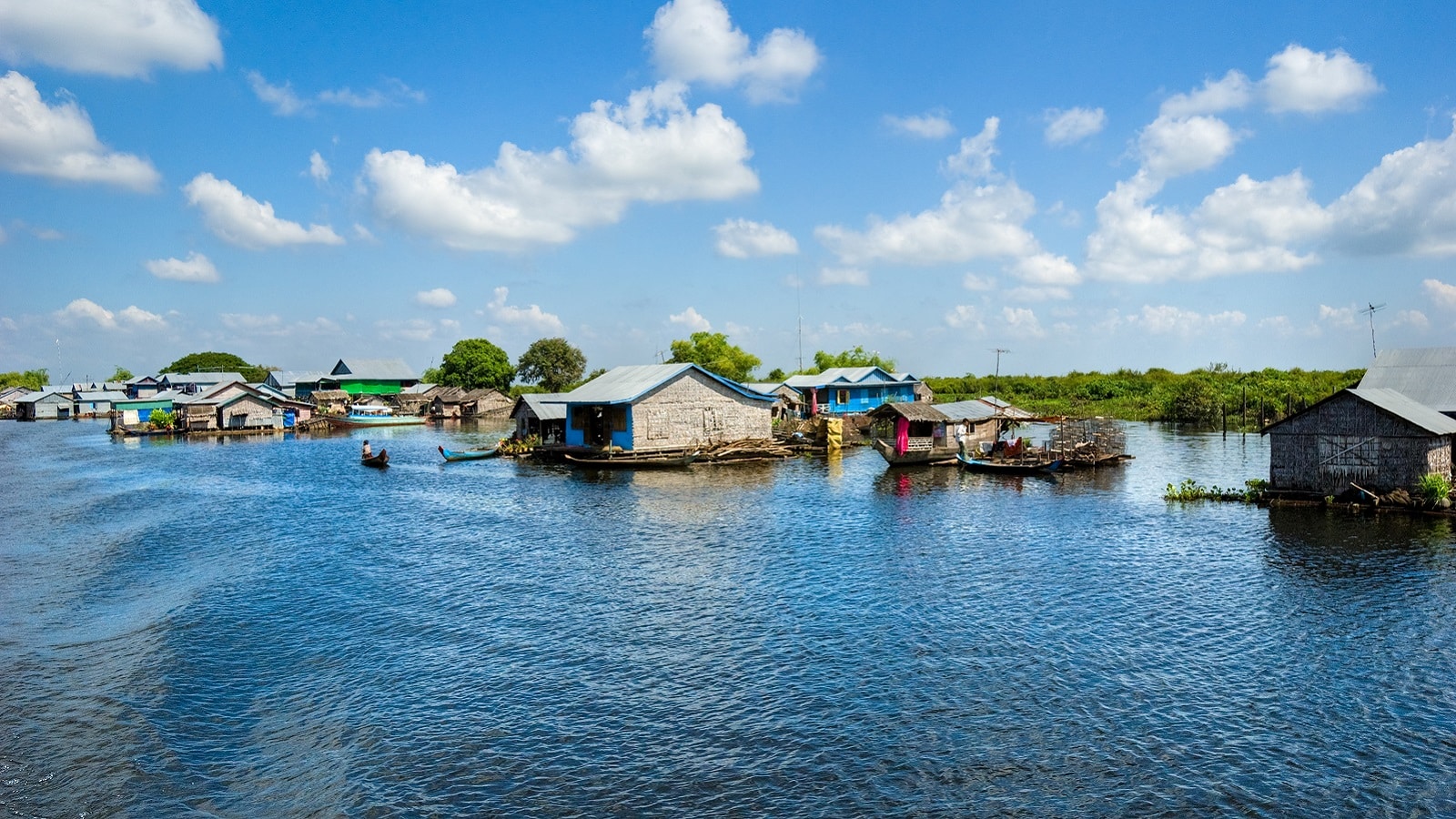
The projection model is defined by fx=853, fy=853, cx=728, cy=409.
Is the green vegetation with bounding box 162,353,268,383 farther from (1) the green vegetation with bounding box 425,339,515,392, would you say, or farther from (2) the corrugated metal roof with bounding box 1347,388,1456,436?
(2) the corrugated metal roof with bounding box 1347,388,1456,436

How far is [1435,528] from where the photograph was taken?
2458 cm

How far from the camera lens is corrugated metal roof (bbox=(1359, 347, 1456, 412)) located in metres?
31.8

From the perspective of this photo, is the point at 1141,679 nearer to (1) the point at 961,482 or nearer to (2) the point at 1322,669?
(2) the point at 1322,669

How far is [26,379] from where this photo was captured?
137m

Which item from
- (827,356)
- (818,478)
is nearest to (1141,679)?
(818,478)

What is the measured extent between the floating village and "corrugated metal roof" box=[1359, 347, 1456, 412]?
0.07 metres

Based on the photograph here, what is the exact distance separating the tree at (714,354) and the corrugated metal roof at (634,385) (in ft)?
126

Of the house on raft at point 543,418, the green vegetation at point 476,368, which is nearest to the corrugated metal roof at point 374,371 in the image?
the green vegetation at point 476,368

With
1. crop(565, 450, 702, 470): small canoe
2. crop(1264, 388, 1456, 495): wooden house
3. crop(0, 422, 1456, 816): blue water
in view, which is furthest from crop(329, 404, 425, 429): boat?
crop(1264, 388, 1456, 495): wooden house

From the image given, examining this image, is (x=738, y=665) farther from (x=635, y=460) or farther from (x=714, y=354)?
(x=714, y=354)

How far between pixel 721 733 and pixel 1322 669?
10502 millimetres

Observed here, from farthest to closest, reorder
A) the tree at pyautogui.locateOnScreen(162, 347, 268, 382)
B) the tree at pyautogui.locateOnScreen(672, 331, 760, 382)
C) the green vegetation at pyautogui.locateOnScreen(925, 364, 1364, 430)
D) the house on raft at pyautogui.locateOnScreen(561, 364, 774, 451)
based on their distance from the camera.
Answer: the tree at pyautogui.locateOnScreen(162, 347, 268, 382) → the tree at pyautogui.locateOnScreen(672, 331, 760, 382) → the green vegetation at pyautogui.locateOnScreen(925, 364, 1364, 430) → the house on raft at pyautogui.locateOnScreen(561, 364, 774, 451)

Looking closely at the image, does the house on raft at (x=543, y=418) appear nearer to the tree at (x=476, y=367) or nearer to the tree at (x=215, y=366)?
the tree at (x=476, y=367)

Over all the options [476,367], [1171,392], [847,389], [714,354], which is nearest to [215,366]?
[476,367]
